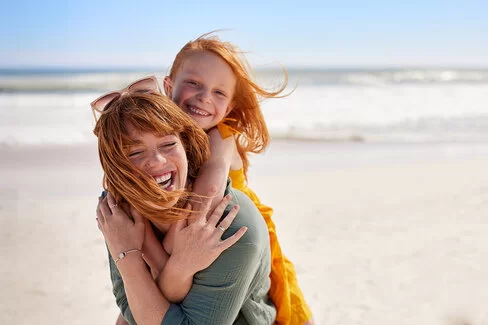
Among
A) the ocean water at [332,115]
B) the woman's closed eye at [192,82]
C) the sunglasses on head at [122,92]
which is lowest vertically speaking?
the ocean water at [332,115]

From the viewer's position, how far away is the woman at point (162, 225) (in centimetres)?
181

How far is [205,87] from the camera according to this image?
8.42 feet

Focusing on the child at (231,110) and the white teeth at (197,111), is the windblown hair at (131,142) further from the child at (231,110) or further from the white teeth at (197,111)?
the white teeth at (197,111)

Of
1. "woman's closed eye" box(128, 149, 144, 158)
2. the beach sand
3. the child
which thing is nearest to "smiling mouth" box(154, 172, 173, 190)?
"woman's closed eye" box(128, 149, 144, 158)

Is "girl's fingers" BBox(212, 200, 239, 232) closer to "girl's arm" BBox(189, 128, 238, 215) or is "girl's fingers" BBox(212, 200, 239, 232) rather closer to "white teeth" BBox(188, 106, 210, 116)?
"girl's arm" BBox(189, 128, 238, 215)

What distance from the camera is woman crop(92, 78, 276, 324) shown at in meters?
1.81

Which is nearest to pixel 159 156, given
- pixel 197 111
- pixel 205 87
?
pixel 197 111

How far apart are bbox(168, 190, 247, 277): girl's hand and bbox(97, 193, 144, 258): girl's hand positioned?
134 mm

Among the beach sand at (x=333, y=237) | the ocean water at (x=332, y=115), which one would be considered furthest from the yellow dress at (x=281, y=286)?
the ocean water at (x=332, y=115)

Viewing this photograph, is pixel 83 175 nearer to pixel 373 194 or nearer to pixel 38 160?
pixel 38 160

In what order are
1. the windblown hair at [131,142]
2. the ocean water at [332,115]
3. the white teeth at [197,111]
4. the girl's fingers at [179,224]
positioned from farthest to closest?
1. the ocean water at [332,115]
2. the white teeth at [197,111]
3. the girl's fingers at [179,224]
4. the windblown hair at [131,142]

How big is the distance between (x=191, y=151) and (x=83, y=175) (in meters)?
7.13

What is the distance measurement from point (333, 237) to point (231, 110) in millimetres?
3386

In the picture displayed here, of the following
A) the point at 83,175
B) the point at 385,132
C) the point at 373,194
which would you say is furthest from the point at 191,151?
the point at 385,132
